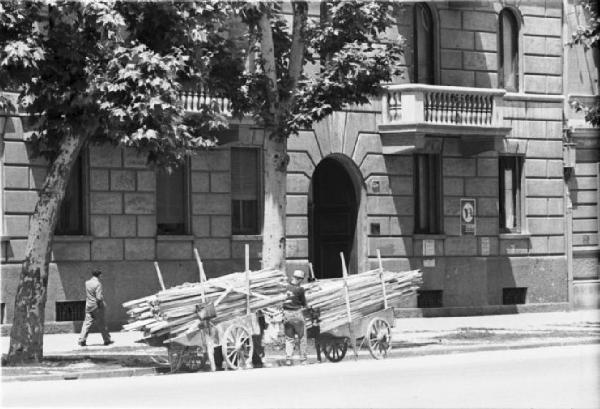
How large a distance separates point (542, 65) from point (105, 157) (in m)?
14.7

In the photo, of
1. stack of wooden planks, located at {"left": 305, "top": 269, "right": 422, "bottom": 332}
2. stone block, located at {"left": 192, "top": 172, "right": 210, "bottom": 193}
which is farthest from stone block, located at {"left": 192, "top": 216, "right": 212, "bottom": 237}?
stack of wooden planks, located at {"left": 305, "top": 269, "right": 422, "bottom": 332}

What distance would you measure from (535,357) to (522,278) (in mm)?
15760

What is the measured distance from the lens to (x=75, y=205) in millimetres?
31500

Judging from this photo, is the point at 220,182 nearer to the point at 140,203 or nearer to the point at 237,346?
the point at 140,203

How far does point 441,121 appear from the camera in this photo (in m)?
36.5

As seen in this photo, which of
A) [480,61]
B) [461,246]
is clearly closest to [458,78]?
[480,61]

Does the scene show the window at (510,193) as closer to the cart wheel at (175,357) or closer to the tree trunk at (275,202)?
the tree trunk at (275,202)

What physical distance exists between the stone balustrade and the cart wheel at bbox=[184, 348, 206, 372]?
14.0 metres

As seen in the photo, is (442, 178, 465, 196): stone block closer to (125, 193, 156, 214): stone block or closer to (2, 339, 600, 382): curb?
(125, 193, 156, 214): stone block

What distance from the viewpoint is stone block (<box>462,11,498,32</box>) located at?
126 feet

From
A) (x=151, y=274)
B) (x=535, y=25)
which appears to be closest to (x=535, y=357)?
(x=151, y=274)

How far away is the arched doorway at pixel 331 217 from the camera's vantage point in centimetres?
3684

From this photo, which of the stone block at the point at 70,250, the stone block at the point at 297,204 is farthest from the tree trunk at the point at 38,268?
the stone block at the point at 297,204

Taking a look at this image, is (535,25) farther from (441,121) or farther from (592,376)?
(592,376)
